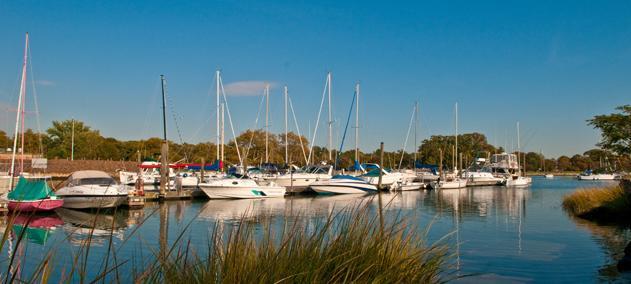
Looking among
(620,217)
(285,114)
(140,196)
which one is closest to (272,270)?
(620,217)

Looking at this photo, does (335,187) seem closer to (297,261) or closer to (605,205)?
(605,205)

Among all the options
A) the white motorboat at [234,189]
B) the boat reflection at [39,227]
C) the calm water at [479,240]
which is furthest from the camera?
the white motorboat at [234,189]

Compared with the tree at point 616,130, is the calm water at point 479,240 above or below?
below

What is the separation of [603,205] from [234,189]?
24.4m

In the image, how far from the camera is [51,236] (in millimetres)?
19922

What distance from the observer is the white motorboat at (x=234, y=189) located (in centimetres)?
3950

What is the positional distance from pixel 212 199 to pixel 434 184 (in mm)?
32619

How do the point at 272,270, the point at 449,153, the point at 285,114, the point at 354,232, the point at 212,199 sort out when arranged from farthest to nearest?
the point at 449,153 → the point at 285,114 → the point at 212,199 → the point at 354,232 → the point at 272,270

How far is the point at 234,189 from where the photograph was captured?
3978 centimetres

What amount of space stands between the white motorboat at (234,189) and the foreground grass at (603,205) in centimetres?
2133

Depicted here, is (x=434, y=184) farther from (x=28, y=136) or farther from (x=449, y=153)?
(x=28, y=136)

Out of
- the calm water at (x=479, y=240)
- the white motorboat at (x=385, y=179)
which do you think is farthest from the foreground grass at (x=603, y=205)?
the white motorboat at (x=385, y=179)

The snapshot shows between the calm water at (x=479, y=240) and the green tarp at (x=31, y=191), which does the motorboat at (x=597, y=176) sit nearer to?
the calm water at (x=479, y=240)

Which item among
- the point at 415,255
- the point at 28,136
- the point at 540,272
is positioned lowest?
the point at 540,272
